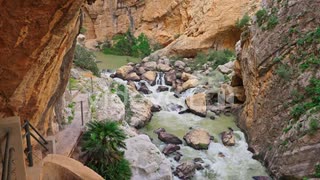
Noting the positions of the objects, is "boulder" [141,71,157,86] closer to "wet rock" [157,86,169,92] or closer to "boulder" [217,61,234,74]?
"wet rock" [157,86,169,92]

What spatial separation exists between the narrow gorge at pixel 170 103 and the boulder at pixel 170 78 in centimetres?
13

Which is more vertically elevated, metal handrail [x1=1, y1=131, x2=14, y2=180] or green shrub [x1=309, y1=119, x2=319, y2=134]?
metal handrail [x1=1, y1=131, x2=14, y2=180]

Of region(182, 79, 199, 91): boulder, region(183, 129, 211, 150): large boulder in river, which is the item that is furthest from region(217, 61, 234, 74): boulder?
region(183, 129, 211, 150): large boulder in river

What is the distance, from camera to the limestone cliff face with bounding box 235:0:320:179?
11.1 metres

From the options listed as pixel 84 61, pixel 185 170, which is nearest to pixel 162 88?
pixel 84 61

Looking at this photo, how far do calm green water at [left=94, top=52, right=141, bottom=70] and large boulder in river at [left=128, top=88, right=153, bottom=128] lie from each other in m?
9.25

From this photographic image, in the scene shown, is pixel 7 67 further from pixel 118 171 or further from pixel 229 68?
pixel 229 68

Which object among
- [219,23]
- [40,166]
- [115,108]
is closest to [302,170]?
[115,108]

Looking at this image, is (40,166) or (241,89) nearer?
(40,166)

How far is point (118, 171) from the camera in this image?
33.7 ft

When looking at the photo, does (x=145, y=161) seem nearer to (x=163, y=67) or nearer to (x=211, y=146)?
(x=211, y=146)

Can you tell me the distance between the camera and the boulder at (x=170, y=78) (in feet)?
72.6

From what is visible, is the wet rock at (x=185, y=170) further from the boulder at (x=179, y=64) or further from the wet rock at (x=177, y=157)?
the boulder at (x=179, y=64)

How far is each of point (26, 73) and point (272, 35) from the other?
11643 mm
